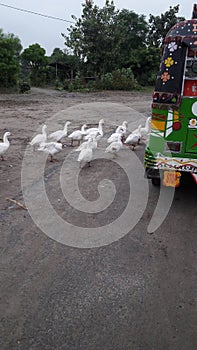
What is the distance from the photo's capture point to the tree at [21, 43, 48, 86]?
89.9 ft

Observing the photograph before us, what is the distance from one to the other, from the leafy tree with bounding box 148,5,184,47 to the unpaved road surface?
34.9m

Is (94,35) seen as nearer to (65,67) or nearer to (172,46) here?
(65,67)

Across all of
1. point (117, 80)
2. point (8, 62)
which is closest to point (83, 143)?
point (8, 62)

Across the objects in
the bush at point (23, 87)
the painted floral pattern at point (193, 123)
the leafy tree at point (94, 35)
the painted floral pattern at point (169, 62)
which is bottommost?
the painted floral pattern at point (193, 123)

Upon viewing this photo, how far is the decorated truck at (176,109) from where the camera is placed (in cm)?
459

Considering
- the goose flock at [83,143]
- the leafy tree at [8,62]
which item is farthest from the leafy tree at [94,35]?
the goose flock at [83,143]

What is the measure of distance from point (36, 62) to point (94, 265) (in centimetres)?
2778

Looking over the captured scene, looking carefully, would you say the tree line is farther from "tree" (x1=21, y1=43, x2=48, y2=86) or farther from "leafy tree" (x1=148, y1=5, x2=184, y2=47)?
"leafy tree" (x1=148, y1=5, x2=184, y2=47)

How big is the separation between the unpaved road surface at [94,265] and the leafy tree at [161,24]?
3487 cm

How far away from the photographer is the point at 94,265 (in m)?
3.60

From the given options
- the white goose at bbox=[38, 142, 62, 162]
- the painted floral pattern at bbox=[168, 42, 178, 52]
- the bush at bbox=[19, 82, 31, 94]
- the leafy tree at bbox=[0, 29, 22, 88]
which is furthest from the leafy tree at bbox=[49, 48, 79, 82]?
the painted floral pattern at bbox=[168, 42, 178, 52]

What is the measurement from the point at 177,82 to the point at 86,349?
12.7ft

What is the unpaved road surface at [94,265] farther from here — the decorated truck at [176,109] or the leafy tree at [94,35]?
the leafy tree at [94,35]

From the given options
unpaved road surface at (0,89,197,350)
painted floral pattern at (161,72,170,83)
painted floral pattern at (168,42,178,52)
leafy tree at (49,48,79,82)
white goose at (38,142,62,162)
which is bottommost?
unpaved road surface at (0,89,197,350)
